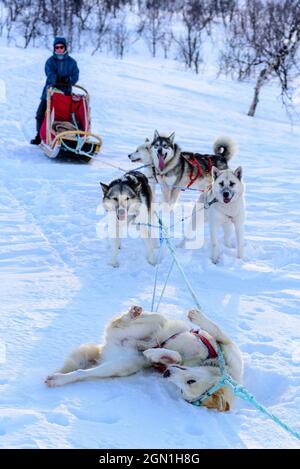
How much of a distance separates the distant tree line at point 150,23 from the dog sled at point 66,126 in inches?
350

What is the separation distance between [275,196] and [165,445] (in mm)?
4110

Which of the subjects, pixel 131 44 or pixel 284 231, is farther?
pixel 131 44

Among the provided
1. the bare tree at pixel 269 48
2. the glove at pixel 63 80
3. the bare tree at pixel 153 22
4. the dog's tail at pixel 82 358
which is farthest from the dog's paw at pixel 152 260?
the bare tree at pixel 153 22

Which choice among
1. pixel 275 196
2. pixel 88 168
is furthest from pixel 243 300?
pixel 88 168

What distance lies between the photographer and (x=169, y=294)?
9.93ft

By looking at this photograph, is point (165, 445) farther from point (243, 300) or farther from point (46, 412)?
point (243, 300)

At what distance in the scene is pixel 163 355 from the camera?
195 centimetres

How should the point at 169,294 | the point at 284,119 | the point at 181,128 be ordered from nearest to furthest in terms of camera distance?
the point at 169,294 < the point at 181,128 < the point at 284,119

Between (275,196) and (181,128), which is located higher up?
(181,128)

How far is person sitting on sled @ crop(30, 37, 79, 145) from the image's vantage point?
19.2ft

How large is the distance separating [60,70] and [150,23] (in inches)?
600

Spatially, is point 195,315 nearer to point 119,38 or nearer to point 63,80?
point 63,80

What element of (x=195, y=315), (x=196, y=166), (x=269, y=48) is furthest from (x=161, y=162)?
(x=269, y=48)

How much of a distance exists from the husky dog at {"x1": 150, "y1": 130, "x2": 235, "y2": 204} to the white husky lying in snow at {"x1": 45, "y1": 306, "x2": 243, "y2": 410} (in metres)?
2.49
